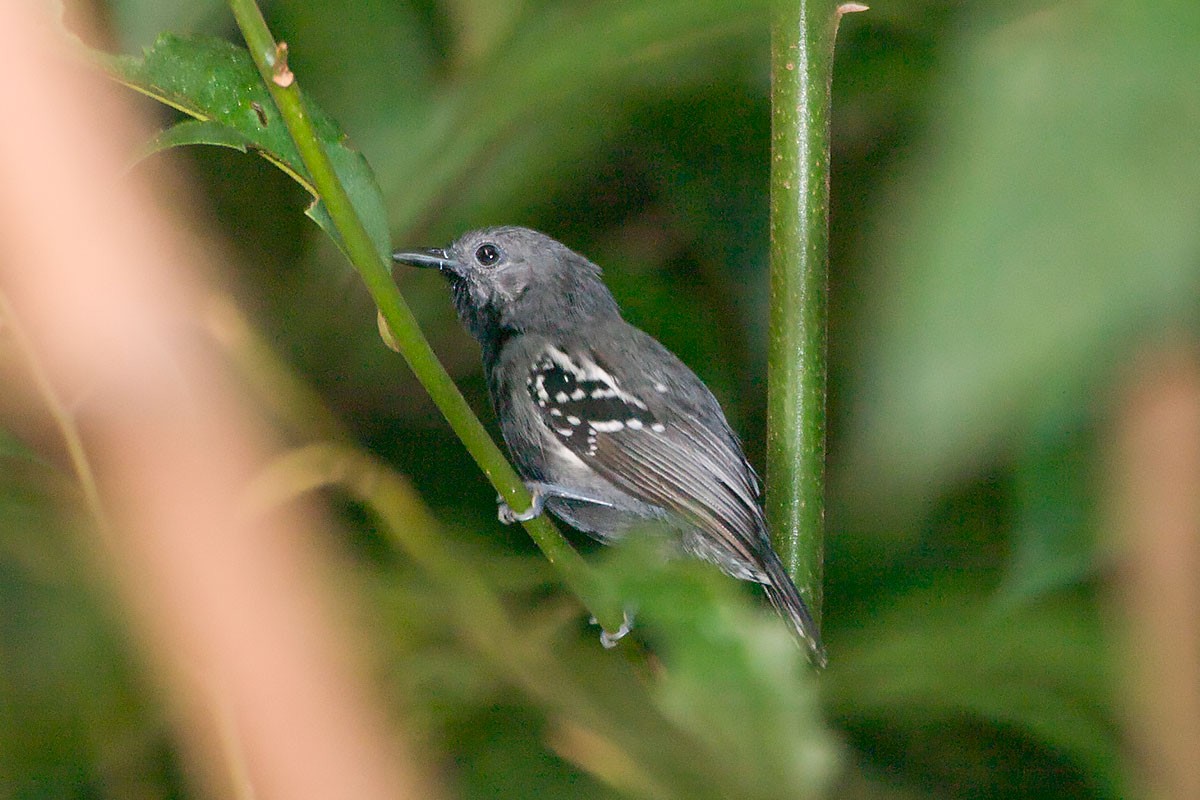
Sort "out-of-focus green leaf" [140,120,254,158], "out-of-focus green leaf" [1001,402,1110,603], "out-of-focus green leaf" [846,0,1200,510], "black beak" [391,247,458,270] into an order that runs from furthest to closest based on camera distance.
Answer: "black beak" [391,247,458,270]
"out-of-focus green leaf" [140,120,254,158]
"out-of-focus green leaf" [1001,402,1110,603]
"out-of-focus green leaf" [846,0,1200,510]

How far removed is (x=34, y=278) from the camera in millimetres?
927

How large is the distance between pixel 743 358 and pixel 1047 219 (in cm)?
287

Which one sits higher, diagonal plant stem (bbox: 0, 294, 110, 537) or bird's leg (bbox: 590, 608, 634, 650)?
diagonal plant stem (bbox: 0, 294, 110, 537)

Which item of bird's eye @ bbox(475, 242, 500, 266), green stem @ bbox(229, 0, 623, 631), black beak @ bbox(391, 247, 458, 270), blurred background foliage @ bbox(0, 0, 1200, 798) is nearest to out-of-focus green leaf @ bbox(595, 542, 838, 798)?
blurred background foliage @ bbox(0, 0, 1200, 798)

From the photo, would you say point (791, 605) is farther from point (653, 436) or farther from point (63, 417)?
point (63, 417)

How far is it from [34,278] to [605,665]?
0.64 meters

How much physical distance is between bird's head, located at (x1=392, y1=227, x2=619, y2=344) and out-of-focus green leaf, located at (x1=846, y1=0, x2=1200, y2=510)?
2.82 metres

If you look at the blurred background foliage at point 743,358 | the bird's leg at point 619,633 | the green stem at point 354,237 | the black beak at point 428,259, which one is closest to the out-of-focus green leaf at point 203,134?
the green stem at point 354,237

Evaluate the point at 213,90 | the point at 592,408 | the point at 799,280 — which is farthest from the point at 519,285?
the point at 213,90

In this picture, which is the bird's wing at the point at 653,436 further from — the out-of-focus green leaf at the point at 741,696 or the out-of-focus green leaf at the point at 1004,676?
the out-of-focus green leaf at the point at 741,696

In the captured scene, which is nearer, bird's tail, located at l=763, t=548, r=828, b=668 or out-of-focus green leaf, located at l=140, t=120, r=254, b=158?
out-of-focus green leaf, located at l=140, t=120, r=254, b=158

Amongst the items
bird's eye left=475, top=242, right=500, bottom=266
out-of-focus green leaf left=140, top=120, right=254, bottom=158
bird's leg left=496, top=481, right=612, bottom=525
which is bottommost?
bird's leg left=496, top=481, right=612, bottom=525

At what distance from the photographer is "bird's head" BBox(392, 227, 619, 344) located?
343 cm

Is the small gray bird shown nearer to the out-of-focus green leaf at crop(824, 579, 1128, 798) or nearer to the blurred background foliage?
the blurred background foliage
